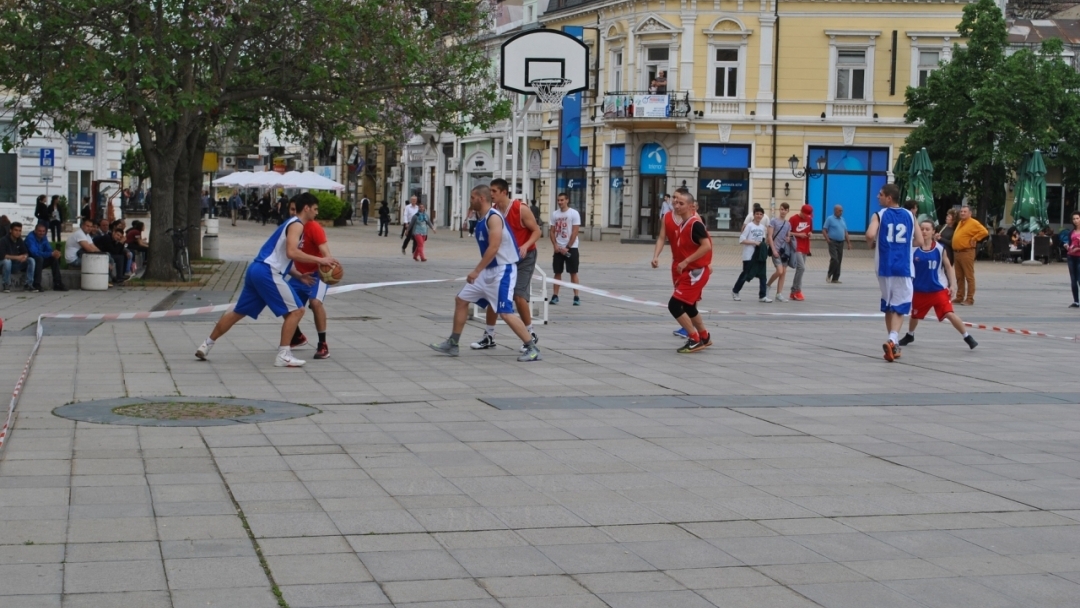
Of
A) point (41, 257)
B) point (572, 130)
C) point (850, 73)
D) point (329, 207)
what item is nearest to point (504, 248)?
point (41, 257)

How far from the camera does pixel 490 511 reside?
6453mm

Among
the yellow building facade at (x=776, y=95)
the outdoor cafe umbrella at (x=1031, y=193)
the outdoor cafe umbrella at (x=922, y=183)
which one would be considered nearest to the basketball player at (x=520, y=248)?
the outdoor cafe umbrella at (x=922, y=183)

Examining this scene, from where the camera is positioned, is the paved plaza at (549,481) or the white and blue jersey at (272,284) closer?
the paved plaza at (549,481)

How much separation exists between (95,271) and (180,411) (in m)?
13.6

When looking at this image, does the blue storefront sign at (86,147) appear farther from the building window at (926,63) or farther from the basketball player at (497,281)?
the basketball player at (497,281)

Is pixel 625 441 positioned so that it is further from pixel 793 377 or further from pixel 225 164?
pixel 225 164

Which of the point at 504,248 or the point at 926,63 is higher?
the point at 926,63

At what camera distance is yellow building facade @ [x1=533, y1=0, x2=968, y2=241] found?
4891 centimetres

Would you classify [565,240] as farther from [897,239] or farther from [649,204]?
[649,204]

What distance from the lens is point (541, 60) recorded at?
78.1 ft

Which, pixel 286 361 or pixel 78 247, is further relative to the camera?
pixel 78 247

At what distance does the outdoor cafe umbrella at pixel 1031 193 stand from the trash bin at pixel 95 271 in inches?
1133

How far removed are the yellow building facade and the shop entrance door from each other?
20cm

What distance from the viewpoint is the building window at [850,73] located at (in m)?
49.3
